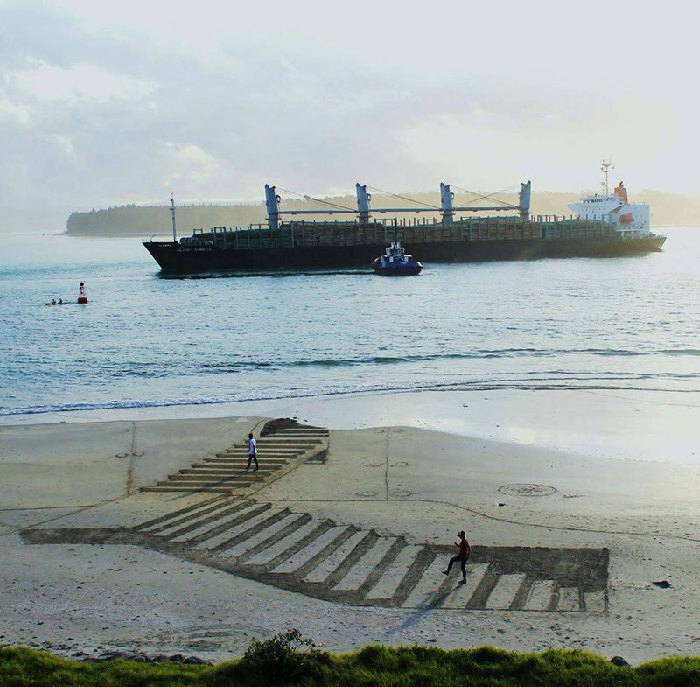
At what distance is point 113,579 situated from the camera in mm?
15812

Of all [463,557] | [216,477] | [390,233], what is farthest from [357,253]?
[463,557]

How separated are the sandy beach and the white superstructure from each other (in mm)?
123744

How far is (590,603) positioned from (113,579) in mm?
8693

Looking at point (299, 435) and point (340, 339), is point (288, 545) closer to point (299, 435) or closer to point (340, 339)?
point (299, 435)

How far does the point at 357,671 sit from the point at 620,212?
15114 cm

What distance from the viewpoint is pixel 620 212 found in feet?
499

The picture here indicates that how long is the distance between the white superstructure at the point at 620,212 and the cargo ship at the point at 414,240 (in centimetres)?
18

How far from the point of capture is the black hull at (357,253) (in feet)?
422

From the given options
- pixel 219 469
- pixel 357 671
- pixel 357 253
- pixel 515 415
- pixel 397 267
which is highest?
pixel 357 253

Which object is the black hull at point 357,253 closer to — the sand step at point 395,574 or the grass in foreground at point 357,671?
the sand step at point 395,574

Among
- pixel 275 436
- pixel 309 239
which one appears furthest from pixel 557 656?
pixel 309 239

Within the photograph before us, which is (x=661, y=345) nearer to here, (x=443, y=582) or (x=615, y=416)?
(x=615, y=416)

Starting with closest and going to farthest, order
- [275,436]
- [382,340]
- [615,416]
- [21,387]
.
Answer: [275,436] → [615,416] → [21,387] → [382,340]

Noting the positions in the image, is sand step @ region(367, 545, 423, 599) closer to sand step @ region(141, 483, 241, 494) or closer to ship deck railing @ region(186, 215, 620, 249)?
sand step @ region(141, 483, 241, 494)
